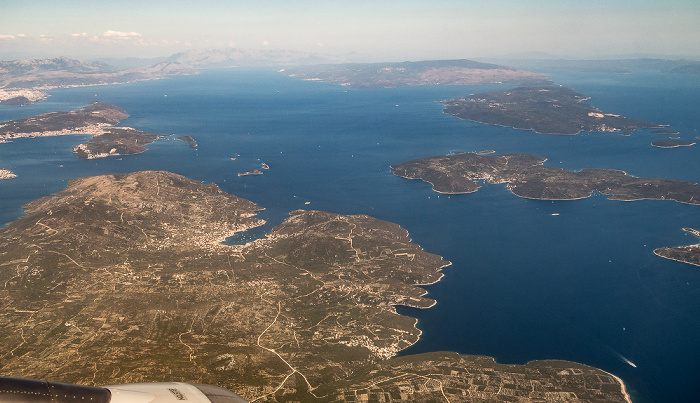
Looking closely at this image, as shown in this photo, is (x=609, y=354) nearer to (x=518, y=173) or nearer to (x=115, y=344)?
(x=115, y=344)

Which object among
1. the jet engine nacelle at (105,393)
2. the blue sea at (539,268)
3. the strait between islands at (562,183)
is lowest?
the blue sea at (539,268)

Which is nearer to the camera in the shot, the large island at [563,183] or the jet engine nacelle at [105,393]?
the jet engine nacelle at [105,393]

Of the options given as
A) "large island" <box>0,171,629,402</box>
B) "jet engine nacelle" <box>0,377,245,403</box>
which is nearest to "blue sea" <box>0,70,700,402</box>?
"large island" <box>0,171,629,402</box>

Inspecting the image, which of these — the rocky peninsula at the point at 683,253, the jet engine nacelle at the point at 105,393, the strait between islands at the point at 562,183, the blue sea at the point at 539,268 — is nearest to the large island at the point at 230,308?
the blue sea at the point at 539,268

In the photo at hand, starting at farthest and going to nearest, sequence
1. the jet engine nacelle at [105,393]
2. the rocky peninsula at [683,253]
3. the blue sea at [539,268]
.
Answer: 1. the rocky peninsula at [683,253]
2. the blue sea at [539,268]
3. the jet engine nacelle at [105,393]

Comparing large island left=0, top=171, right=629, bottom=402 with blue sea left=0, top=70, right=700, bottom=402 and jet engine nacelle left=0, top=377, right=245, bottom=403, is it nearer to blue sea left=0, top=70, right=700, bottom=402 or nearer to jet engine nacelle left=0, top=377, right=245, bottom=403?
blue sea left=0, top=70, right=700, bottom=402

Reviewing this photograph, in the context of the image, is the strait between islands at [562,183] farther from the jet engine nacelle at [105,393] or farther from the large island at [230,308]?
the jet engine nacelle at [105,393]
